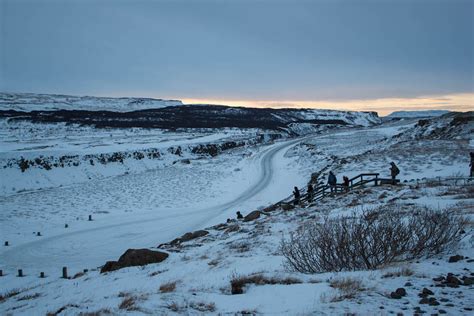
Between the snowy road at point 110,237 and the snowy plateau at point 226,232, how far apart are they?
0.09 meters

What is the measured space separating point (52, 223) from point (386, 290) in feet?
60.8

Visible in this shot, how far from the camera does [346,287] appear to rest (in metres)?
4.66

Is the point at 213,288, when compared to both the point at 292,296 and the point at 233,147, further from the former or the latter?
the point at 233,147

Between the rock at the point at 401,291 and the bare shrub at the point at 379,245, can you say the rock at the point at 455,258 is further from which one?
the rock at the point at 401,291

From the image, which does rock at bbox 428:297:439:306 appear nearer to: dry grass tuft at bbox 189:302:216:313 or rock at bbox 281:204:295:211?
dry grass tuft at bbox 189:302:216:313

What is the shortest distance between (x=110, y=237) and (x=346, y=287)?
47.1 feet

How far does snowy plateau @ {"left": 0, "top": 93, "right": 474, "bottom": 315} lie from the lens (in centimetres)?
480

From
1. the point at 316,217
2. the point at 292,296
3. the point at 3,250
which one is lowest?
the point at 3,250

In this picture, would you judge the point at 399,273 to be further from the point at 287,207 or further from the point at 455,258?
the point at 287,207

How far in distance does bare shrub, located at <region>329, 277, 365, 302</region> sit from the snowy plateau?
0.02 meters

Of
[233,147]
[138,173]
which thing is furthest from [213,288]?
[233,147]

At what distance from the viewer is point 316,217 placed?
39.2 ft

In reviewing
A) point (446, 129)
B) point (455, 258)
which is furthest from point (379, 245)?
point (446, 129)

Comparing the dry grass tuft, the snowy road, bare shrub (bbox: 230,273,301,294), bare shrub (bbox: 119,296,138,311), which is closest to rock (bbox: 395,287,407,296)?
bare shrub (bbox: 230,273,301,294)
